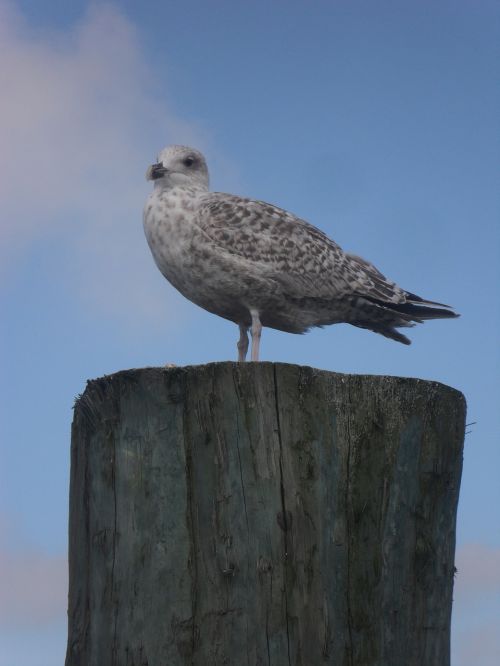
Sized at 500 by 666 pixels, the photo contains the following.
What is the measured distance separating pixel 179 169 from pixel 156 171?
0.76 feet

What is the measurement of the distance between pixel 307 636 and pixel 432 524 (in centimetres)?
106

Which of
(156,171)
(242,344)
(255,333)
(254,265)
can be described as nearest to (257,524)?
(255,333)

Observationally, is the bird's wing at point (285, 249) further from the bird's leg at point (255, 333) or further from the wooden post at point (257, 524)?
the wooden post at point (257, 524)

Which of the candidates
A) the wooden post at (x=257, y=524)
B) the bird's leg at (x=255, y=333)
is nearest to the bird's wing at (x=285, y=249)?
the bird's leg at (x=255, y=333)

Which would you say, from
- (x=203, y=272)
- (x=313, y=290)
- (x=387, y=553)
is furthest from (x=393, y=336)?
Answer: (x=387, y=553)

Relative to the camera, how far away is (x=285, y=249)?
794 cm

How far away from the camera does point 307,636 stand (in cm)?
456

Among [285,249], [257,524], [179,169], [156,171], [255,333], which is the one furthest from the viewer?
[179,169]

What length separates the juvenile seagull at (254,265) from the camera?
24.7 feet

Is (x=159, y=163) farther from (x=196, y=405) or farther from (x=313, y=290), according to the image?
(x=196, y=405)

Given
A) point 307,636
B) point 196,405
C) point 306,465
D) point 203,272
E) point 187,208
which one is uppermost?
point 187,208

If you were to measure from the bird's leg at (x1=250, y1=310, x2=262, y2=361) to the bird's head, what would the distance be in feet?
5.05

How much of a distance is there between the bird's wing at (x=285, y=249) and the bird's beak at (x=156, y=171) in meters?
0.52

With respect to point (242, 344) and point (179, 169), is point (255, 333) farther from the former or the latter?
point (179, 169)
